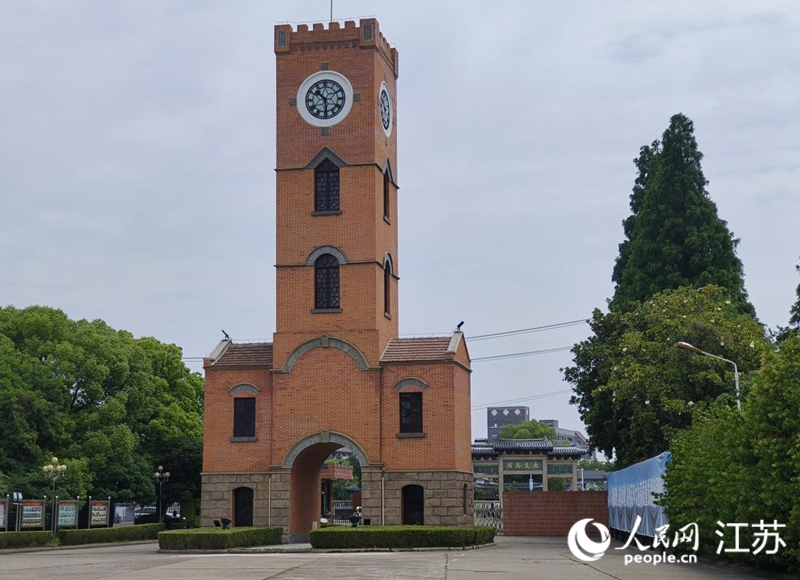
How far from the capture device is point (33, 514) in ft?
133


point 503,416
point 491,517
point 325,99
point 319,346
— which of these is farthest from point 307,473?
point 503,416

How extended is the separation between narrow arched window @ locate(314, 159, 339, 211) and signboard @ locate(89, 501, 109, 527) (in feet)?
49.1

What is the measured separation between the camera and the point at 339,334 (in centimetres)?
4150

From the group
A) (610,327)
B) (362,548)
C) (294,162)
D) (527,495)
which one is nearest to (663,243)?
(610,327)

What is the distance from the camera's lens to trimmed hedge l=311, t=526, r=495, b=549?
34.0m

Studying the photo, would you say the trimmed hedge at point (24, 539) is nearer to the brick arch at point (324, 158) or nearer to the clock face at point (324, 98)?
the brick arch at point (324, 158)

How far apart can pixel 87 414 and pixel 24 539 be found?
1206 centimetres

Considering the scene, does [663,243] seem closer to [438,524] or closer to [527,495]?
[527,495]

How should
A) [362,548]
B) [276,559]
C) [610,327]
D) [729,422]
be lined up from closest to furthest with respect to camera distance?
[729,422] → [276,559] → [362,548] → [610,327]

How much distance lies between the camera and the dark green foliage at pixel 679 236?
47.0m

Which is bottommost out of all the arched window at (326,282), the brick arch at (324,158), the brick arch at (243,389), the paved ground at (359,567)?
the paved ground at (359,567)

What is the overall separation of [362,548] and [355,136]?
54.2 feet

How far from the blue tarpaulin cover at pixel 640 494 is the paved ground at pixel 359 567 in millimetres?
1519

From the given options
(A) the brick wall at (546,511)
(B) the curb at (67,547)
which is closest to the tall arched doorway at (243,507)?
(B) the curb at (67,547)
